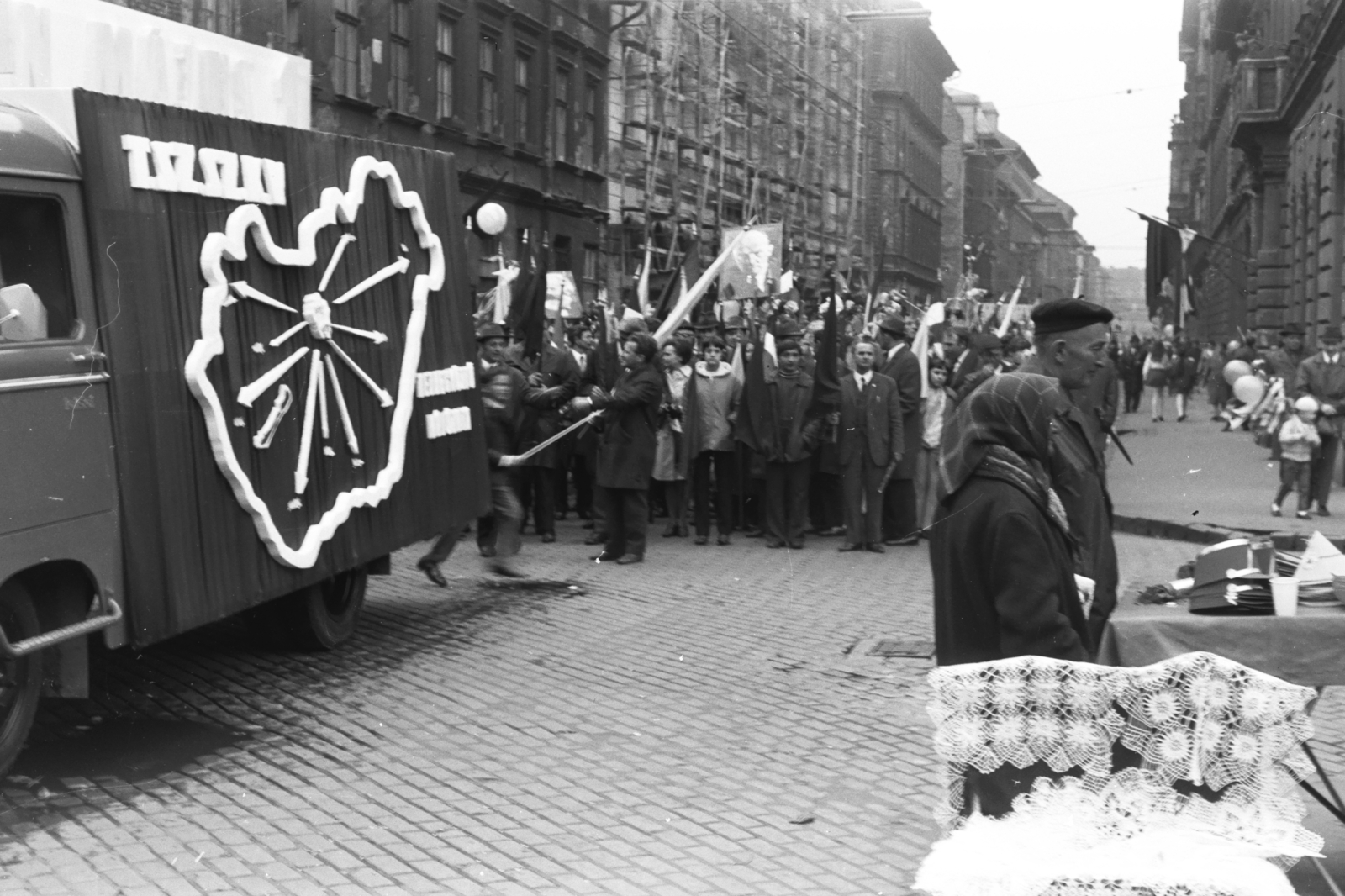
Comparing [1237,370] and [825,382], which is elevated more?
[825,382]

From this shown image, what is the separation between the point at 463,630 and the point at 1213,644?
6.25 meters

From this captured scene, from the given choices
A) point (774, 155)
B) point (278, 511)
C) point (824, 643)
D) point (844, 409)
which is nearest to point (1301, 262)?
point (774, 155)

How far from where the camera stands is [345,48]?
2686 cm

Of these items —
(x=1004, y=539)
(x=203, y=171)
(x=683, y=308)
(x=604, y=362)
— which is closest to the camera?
(x=1004, y=539)

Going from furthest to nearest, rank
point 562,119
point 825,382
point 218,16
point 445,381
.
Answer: point 562,119
point 218,16
point 825,382
point 445,381

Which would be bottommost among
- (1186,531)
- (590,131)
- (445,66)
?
(1186,531)

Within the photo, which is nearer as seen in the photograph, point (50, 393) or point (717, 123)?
point (50, 393)

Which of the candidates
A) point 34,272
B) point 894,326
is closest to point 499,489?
point 894,326

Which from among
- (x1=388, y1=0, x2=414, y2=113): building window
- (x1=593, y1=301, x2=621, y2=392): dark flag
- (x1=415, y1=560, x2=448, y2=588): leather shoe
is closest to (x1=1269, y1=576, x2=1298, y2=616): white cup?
(x1=415, y1=560, x2=448, y2=588): leather shoe

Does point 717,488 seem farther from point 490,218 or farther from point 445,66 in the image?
point 445,66

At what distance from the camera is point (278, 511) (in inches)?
323

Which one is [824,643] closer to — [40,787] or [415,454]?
[415,454]

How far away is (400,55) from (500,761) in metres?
23.3

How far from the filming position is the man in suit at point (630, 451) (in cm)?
1356
